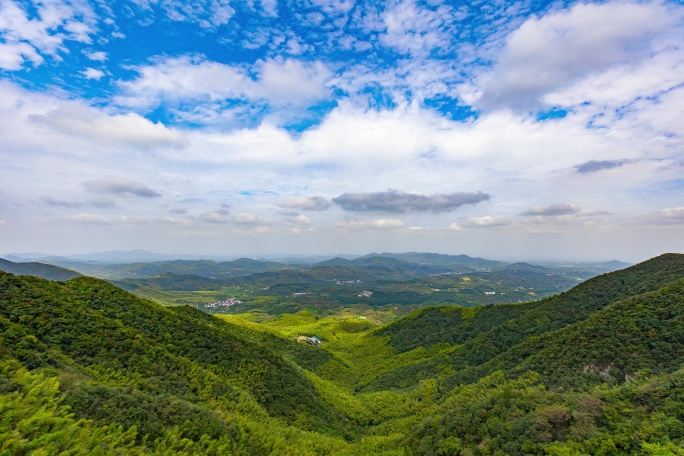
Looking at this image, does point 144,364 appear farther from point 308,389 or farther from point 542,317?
point 542,317

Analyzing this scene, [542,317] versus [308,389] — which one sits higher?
[542,317]

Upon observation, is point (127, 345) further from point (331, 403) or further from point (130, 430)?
point (331, 403)

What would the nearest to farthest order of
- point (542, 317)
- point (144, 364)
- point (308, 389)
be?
point (144, 364) → point (308, 389) → point (542, 317)

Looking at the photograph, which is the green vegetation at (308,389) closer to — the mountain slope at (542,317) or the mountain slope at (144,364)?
the mountain slope at (144,364)

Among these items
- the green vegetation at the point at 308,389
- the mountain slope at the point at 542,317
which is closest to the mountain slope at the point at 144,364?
the green vegetation at the point at 308,389

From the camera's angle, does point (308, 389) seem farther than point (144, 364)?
Yes

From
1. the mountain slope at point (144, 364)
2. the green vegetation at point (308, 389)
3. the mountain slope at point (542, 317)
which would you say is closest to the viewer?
the green vegetation at point (308, 389)

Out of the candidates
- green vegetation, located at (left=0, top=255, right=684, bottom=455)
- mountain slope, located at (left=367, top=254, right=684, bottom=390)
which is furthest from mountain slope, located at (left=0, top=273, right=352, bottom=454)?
mountain slope, located at (left=367, top=254, right=684, bottom=390)

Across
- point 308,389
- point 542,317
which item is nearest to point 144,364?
point 308,389

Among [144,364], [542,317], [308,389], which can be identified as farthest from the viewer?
[542,317]
